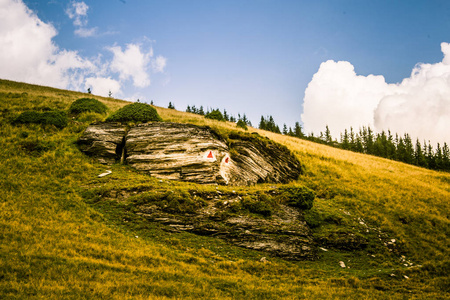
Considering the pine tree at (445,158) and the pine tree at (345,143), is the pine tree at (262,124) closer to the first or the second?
the pine tree at (345,143)

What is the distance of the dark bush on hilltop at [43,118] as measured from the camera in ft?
63.5

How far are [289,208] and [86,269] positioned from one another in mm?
10648

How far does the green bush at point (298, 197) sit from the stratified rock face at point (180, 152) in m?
3.58

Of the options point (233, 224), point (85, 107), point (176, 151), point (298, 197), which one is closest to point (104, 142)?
point (176, 151)

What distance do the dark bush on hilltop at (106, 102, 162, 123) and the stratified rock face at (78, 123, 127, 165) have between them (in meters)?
1.53

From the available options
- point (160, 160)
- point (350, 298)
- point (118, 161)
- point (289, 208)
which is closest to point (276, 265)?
point (350, 298)

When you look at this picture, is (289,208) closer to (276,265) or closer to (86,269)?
(276,265)

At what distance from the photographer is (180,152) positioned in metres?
16.6

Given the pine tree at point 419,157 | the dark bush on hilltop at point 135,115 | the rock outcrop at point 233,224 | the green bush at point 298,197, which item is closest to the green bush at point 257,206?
the rock outcrop at point 233,224

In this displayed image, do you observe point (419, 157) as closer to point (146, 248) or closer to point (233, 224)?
point (233, 224)

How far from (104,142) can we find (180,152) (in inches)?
234

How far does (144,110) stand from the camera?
69.4 feet

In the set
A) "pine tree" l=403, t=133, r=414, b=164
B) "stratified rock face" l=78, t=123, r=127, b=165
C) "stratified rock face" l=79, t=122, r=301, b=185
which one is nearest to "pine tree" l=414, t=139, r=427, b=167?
"pine tree" l=403, t=133, r=414, b=164

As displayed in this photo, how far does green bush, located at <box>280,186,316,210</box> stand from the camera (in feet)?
47.0
